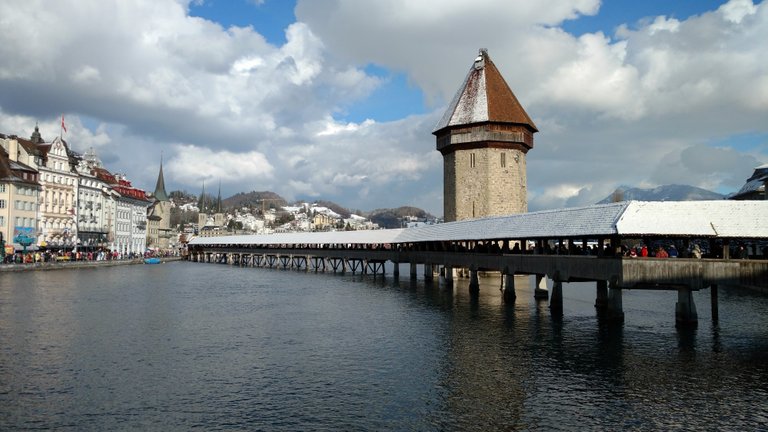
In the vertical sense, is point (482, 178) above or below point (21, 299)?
above

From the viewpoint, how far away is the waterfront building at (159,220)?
120 m

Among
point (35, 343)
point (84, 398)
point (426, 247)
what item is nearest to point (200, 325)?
point (35, 343)

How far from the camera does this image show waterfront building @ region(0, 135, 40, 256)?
61.0 metres

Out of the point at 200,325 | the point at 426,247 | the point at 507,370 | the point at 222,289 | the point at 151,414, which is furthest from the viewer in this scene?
the point at 426,247

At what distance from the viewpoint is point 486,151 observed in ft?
167

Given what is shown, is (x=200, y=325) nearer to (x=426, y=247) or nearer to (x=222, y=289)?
(x=222, y=289)

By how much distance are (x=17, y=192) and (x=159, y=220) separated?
2517 inches

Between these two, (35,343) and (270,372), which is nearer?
(270,372)

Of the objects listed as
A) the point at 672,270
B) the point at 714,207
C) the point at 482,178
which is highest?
the point at 482,178

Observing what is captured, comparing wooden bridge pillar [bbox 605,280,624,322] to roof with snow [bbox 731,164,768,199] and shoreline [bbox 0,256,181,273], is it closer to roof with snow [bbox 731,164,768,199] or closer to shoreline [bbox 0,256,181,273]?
roof with snow [bbox 731,164,768,199]

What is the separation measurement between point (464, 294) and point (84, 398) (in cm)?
2572

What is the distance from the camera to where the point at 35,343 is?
19.8 metres

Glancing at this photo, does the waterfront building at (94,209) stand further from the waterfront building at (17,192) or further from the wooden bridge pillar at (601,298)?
the wooden bridge pillar at (601,298)

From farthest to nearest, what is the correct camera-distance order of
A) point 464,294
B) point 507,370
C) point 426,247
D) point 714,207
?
point 426,247 < point 464,294 < point 714,207 < point 507,370
